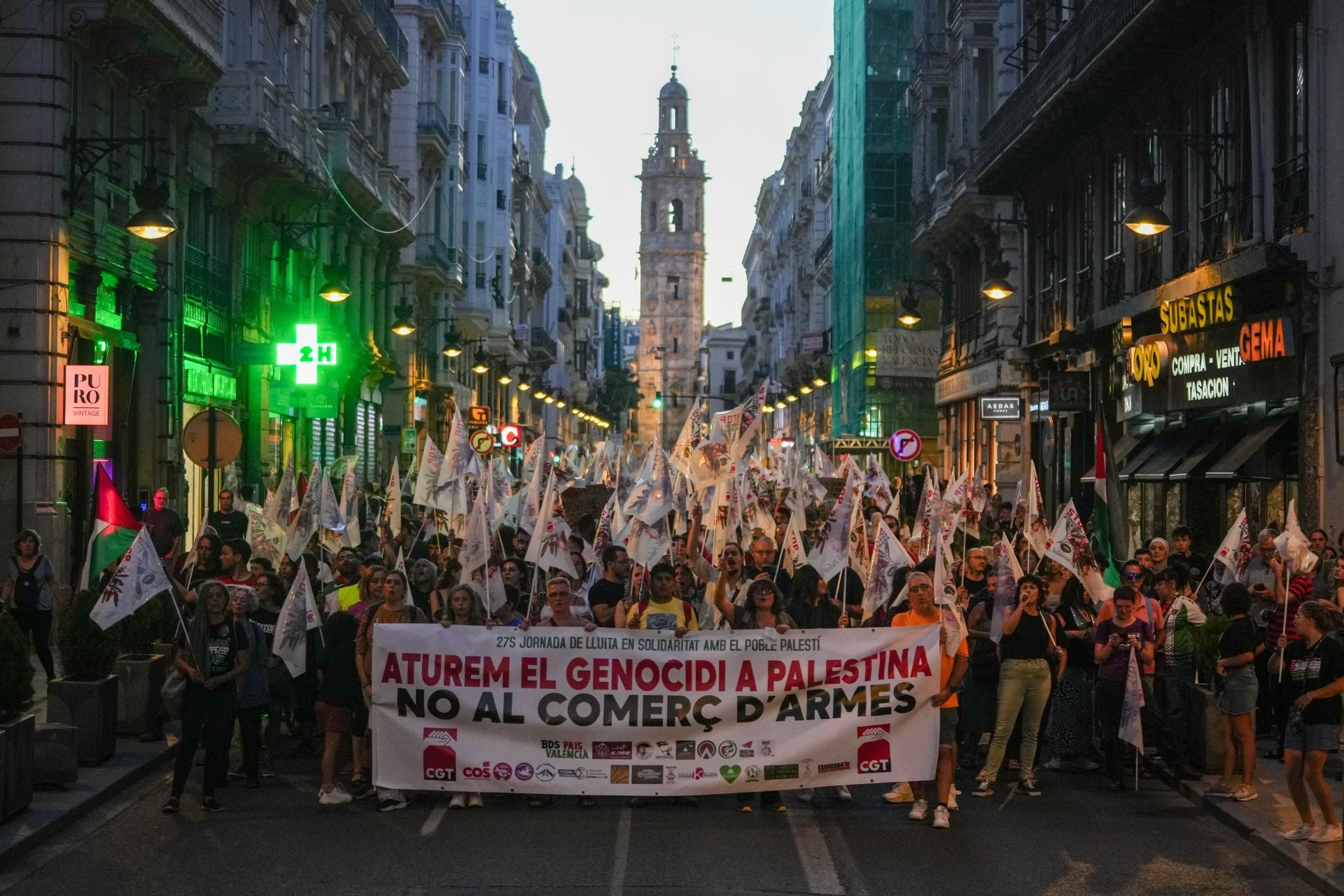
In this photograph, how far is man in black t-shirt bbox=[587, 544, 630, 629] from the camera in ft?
44.6

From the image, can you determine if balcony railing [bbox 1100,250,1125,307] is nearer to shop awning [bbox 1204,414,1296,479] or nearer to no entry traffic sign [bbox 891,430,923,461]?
no entry traffic sign [bbox 891,430,923,461]

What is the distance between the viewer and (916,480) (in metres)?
44.2

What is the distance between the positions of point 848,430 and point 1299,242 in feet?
134

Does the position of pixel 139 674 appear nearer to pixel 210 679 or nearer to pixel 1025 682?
pixel 210 679

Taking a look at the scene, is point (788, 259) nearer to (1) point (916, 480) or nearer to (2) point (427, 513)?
(1) point (916, 480)

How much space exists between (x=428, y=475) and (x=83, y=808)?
10.0 m

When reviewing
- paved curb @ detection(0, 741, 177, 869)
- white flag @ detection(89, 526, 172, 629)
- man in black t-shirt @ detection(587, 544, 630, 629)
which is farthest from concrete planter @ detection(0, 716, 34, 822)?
man in black t-shirt @ detection(587, 544, 630, 629)

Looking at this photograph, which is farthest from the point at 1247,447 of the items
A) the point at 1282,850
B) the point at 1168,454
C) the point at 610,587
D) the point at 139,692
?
the point at 139,692

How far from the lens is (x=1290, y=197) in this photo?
22.3 meters

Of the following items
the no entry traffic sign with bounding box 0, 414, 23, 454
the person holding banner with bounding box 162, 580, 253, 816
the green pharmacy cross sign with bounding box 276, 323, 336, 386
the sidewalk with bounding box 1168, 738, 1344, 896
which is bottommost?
the sidewalk with bounding box 1168, 738, 1344, 896

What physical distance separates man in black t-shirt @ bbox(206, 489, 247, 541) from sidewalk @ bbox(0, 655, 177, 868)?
540 cm

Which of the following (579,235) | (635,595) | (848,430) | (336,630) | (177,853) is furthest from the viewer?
(579,235)

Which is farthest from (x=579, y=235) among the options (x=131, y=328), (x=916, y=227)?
(x=131, y=328)

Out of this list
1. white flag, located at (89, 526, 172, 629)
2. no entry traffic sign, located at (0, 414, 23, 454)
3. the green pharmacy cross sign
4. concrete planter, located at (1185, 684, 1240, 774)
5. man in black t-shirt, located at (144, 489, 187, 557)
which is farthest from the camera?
the green pharmacy cross sign
